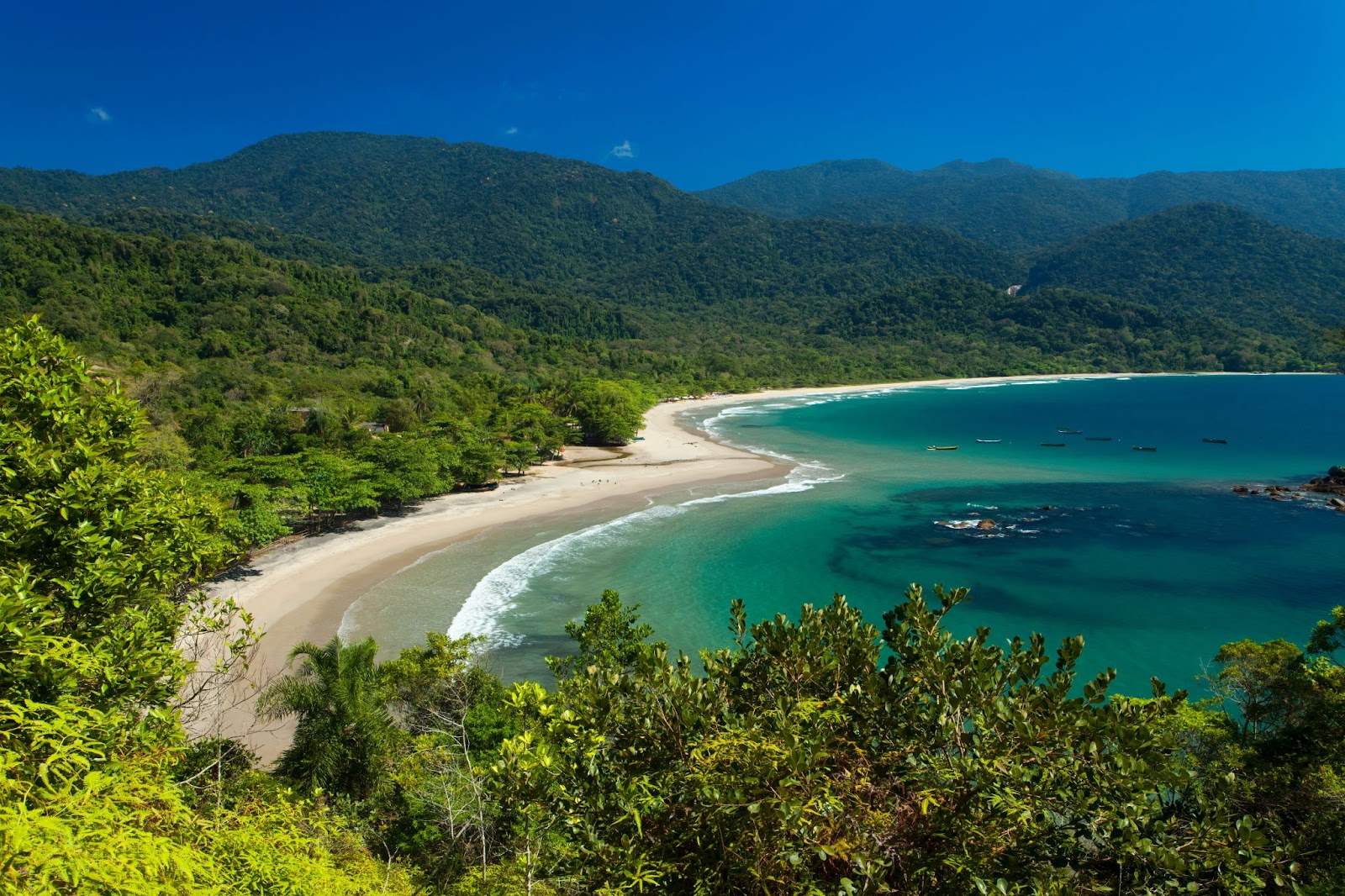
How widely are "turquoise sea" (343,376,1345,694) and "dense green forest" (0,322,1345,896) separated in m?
12.6

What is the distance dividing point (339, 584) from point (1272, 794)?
25.4 meters

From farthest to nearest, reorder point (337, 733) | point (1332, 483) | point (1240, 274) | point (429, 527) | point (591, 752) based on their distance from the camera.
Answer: point (1240, 274) → point (1332, 483) → point (429, 527) → point (337, 733) → point (591, 752)

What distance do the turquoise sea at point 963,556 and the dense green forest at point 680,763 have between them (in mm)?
12590

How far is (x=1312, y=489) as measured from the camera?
40281 mm

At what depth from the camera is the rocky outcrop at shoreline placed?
38334 mm

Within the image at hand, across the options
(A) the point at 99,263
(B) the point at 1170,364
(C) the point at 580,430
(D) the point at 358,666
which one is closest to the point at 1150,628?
(D) the point at 358,666

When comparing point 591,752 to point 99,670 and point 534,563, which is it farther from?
→ point 534,563

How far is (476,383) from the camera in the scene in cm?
6969

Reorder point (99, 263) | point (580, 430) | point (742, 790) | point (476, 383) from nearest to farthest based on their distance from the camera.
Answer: point (742, 790) < point (580, 430) < point (476, 383) < point (99, 263)

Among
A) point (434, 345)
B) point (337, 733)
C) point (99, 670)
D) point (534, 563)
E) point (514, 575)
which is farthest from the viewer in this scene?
point (434, 345)

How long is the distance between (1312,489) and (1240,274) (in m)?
180

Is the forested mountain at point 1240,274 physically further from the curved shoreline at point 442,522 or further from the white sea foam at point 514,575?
the white sea foam at point 514,575

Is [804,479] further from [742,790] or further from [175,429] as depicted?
[742,790]

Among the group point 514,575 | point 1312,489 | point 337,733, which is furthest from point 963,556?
point 1312,489
